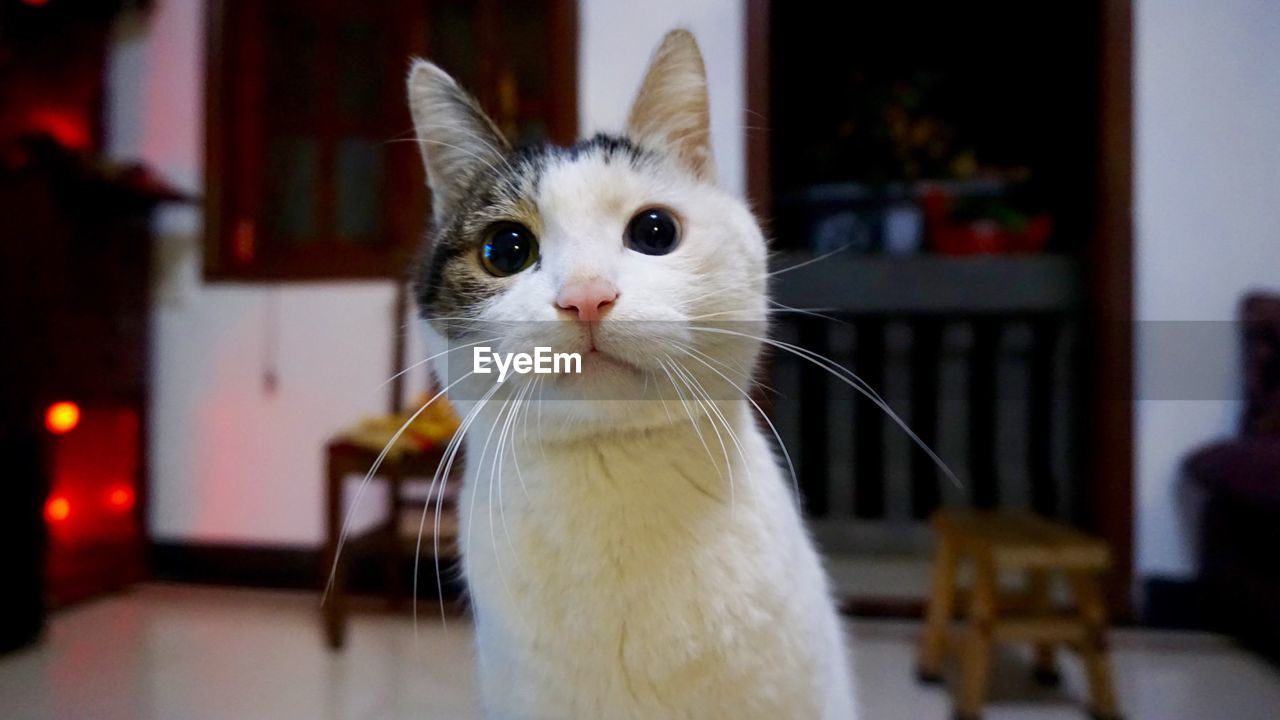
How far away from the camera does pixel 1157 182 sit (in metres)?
0.73

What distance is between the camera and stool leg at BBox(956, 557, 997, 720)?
0.83m

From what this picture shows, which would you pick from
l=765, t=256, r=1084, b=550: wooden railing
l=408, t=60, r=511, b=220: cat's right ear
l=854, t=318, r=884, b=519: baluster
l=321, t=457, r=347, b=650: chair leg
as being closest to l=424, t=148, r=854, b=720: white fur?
l=408, t=60, r=511, b=220: cat's right ear

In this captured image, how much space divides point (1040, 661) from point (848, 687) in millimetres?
352

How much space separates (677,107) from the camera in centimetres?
64

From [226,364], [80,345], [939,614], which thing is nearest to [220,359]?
[226,364]

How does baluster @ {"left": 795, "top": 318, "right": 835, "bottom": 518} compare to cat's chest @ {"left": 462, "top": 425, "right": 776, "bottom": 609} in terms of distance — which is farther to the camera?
baluster @ {"left": 795, "top": 318, "right": 835, "bottom": 518}

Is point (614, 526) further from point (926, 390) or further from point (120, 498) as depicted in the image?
point (120, 498)

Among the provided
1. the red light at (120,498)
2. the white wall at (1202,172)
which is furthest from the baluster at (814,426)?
the red light at (120,498)

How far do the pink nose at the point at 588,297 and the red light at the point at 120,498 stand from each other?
4.94ft

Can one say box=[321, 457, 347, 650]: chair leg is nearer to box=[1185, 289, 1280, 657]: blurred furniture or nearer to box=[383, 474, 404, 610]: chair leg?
box=[383, 474, 404, 610]: chair leg

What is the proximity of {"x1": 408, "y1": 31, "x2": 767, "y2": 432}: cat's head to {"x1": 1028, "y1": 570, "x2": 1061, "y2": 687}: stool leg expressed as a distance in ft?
1.90

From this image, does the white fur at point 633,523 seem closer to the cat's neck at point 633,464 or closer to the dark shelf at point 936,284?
the cat's neck at point 633,464

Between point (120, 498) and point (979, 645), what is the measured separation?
1.80 m

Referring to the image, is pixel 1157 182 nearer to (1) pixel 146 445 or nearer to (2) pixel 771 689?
(2) pixel 771 689
